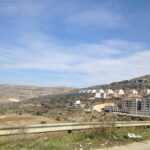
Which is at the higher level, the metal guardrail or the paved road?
the metal guardrail

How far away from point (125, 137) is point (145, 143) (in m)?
1.38

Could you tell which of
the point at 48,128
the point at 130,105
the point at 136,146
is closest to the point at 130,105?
the point at 130,105

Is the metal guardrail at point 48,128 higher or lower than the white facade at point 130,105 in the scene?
higher

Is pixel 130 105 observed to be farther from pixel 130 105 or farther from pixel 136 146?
pixel 136 146

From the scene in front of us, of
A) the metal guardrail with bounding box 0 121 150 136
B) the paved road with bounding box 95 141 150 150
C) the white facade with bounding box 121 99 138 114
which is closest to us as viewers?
the paved road with bounding box 95 141 150 150

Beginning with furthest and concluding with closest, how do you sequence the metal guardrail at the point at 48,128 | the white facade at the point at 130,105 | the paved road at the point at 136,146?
the white facade at the point at 130,105
the metal guardrail at the point at 48,128
the paved road at the point at 136,146

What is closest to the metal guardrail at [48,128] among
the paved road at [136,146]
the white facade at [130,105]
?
the paved road at [136,146]

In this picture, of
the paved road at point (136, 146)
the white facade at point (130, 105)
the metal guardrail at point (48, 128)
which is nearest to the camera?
the paved road at point (136, 146)

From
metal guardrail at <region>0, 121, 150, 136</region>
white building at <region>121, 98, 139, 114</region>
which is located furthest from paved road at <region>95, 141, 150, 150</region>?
white building at <region>121, 98, 139, 114</region>

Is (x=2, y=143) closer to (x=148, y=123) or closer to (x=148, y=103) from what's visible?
(x=148, y=123)

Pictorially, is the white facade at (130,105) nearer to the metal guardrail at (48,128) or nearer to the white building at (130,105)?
the white building at (130,105)

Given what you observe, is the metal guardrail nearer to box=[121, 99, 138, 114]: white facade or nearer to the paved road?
the paved road

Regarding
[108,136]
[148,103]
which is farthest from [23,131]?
[148,103]

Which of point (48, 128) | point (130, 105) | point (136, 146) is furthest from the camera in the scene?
point (130, 105)
